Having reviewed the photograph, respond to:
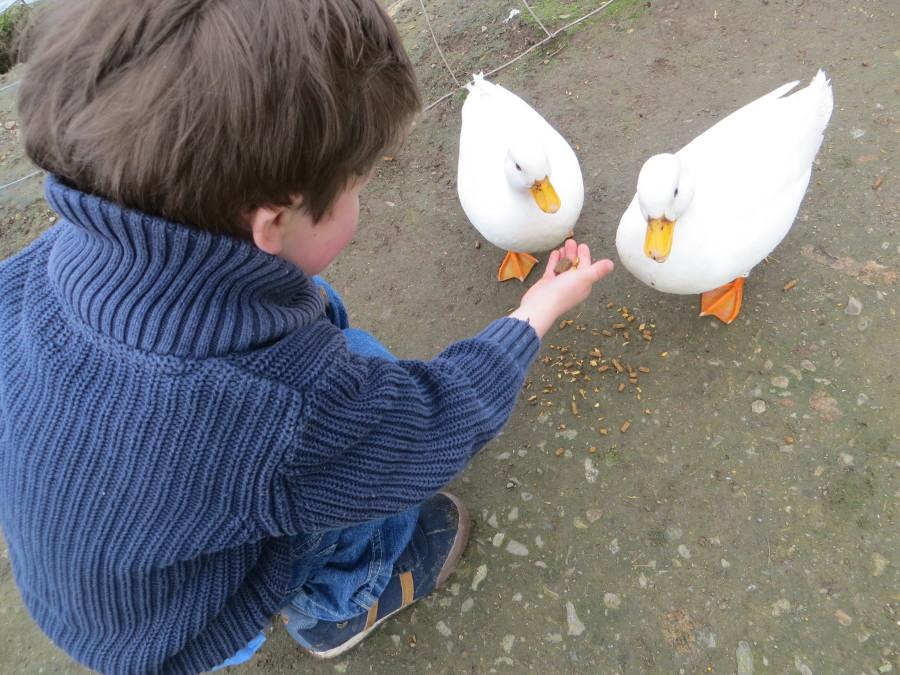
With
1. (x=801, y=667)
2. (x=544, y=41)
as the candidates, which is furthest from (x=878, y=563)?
(x=544, y=41)

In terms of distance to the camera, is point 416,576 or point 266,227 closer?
point 266,227

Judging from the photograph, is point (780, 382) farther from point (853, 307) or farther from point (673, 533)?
point (673, 533)

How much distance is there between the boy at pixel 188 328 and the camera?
2.41ft

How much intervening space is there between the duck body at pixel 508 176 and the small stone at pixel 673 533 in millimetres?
924

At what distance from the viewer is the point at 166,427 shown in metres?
0.80

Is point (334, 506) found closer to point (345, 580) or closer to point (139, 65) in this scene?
point (345, 580)

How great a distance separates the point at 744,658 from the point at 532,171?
1351 mm

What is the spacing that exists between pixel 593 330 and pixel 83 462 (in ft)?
5.07

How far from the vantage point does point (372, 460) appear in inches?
37.5

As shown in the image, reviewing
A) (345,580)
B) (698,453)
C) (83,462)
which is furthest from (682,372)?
(83,462)

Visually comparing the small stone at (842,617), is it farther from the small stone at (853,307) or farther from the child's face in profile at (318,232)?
the child's face in profile at (318,232)

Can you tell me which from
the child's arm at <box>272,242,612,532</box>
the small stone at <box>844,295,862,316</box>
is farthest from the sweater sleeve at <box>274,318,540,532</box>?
the small stone at <box>844,295,862,316</box>

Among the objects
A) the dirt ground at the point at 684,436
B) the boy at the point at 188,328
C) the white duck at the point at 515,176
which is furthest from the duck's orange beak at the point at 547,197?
the boy at the point at 188,328

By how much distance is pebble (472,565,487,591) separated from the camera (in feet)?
5.50
